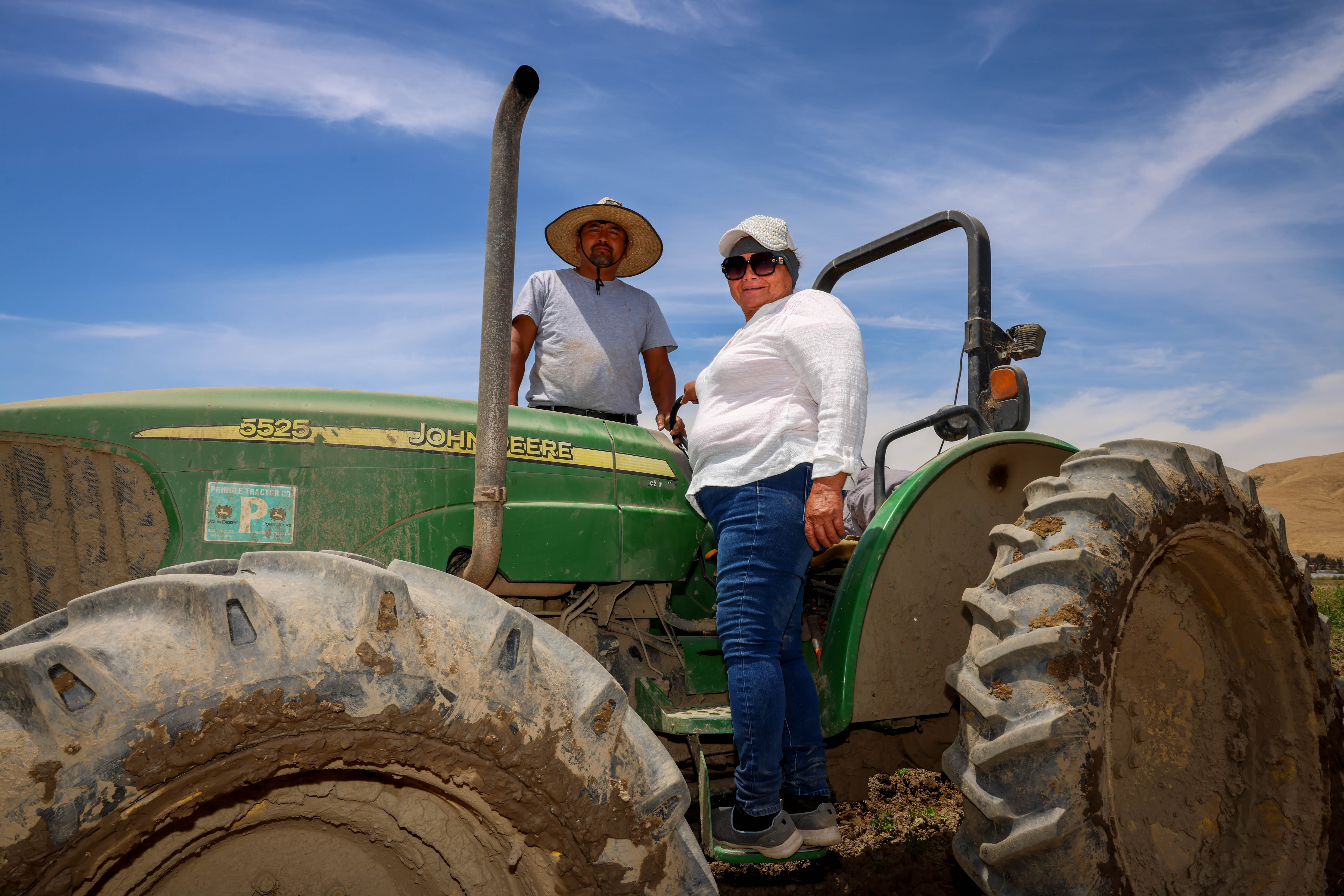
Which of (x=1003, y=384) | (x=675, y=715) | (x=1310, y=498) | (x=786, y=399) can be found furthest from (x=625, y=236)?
(x=1310, y=498)

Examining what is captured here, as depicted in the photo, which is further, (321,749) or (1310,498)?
(1310,498)

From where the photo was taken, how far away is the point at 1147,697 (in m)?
2.51

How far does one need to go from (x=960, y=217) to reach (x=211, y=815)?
10.4 ft

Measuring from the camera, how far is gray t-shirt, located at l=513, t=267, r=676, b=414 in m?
3.08

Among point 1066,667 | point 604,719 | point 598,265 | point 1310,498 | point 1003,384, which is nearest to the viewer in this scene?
point 604,719

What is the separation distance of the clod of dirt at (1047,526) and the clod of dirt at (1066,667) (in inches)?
13.7

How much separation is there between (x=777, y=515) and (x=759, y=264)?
0.87 m

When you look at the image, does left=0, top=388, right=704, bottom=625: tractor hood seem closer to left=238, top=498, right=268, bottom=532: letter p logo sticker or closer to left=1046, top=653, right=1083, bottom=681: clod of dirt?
left=238, top=498, right=268, bottom=532: letter p logo sticker

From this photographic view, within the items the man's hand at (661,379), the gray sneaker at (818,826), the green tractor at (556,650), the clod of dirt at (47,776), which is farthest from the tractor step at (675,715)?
the clod of dirt at (47,776)

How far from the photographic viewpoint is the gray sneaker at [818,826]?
2291 mm

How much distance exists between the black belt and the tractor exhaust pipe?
908mm

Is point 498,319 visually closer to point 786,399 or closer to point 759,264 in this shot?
point 786,399

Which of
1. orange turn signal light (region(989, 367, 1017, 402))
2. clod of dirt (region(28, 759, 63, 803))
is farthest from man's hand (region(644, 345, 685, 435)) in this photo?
clod of dirt (region(28, 759, 63, 803))

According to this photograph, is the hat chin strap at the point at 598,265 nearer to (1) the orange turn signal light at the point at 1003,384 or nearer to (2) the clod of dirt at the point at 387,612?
(1) the orange turn signal light at the point at 1003,384
